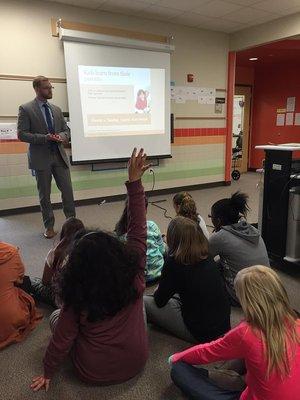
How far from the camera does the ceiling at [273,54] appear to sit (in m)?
5.71

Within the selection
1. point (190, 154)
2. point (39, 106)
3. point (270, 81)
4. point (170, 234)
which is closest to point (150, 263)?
point (170, 234)

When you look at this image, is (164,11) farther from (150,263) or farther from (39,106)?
(150,263)

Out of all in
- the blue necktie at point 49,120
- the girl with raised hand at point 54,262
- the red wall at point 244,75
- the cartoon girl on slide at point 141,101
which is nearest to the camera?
the girl with raised hand at point 54,262

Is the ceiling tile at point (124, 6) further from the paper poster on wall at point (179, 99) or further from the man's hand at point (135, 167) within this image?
the man's hand at point (135, 167)

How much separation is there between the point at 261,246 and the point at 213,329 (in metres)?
0.68

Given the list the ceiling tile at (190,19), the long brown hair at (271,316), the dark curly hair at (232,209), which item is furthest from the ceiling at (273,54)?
the long brown hair at (271,316)

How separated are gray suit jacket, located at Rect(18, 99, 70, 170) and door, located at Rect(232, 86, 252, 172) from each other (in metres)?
5.14

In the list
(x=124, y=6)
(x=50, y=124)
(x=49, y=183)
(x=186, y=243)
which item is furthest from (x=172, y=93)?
(x=186, y=243)

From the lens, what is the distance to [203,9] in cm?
457

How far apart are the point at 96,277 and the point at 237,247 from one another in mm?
1062

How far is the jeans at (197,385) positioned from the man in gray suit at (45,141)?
2459 mm

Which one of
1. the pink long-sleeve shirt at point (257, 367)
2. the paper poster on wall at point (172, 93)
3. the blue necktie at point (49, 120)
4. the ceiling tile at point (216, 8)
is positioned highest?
the ceiling tile at point (216, 8)

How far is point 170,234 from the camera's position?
1.67 m

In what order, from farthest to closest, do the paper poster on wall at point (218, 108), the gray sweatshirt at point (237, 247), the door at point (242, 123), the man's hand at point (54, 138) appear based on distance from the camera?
the door at point (242, 123)
the paper poster on wall at point (218, 108)
the man's hand at point (54, 138)
the gray sweatshirt at point (237, 247)
